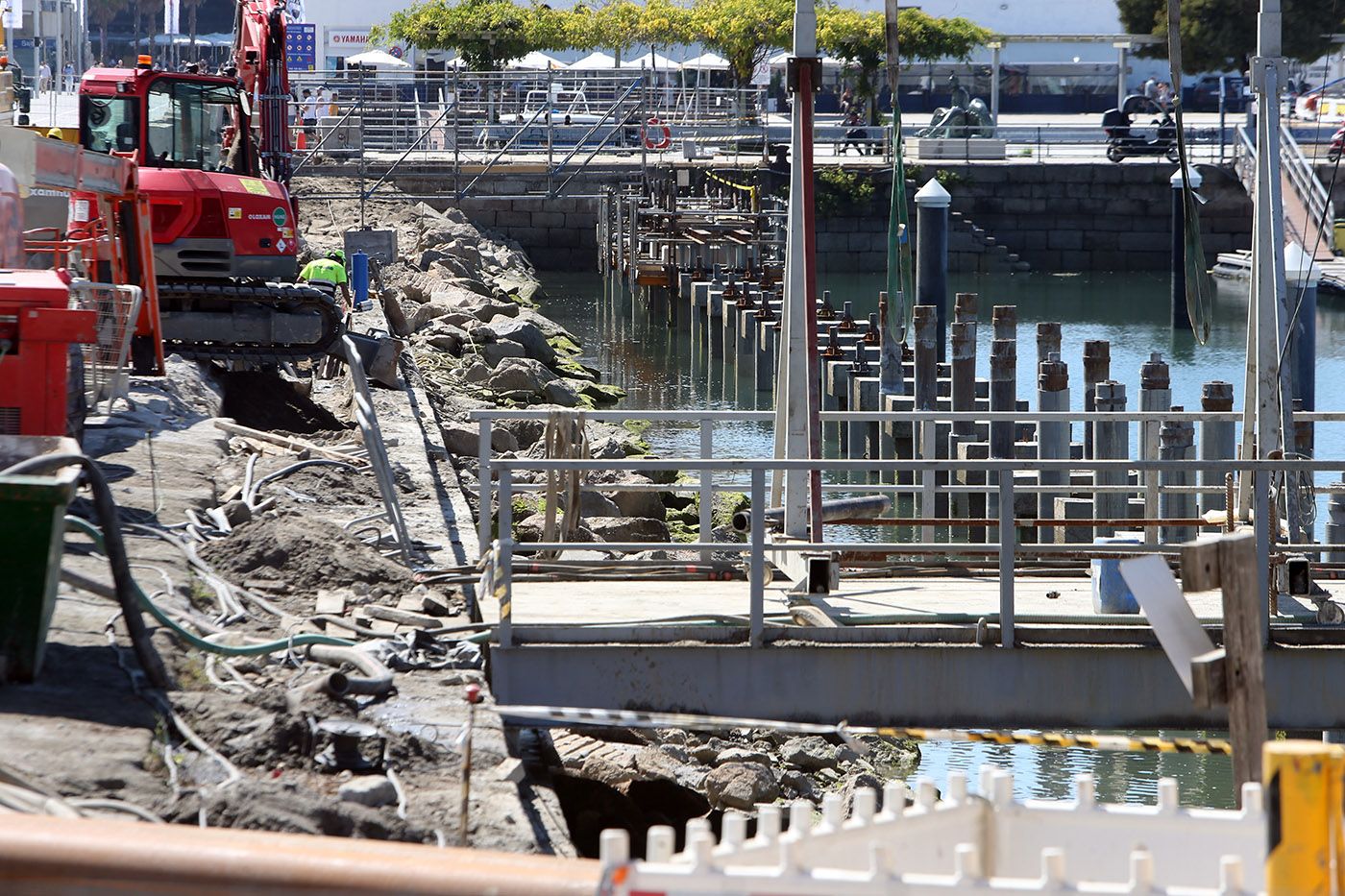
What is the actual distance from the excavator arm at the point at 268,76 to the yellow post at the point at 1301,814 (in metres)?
20.8

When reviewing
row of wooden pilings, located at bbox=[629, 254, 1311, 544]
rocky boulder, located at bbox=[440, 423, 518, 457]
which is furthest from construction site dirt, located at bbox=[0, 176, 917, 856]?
row of wooden pilings, located at bbox=[629, 254, 1311, 544]

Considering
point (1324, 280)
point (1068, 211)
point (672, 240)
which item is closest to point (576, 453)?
point (672, 240)

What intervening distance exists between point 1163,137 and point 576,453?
145 feet

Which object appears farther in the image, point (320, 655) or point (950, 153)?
Answer: point (950, 153)

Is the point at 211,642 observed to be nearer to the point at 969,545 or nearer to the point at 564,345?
the point at 969,545

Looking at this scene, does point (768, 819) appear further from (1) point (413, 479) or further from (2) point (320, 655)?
(1) point (413, 479)

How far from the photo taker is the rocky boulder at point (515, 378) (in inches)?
975

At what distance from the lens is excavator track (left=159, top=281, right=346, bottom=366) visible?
1738 centimetres

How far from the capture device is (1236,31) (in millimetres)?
64812

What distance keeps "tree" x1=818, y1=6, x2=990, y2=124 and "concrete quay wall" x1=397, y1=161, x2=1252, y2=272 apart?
312 inches

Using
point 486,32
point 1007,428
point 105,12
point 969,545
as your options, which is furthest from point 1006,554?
point 105,12

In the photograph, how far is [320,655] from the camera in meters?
8.33

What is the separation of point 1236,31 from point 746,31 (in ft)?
63.7

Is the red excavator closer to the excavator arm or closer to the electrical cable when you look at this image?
the excavator arm
